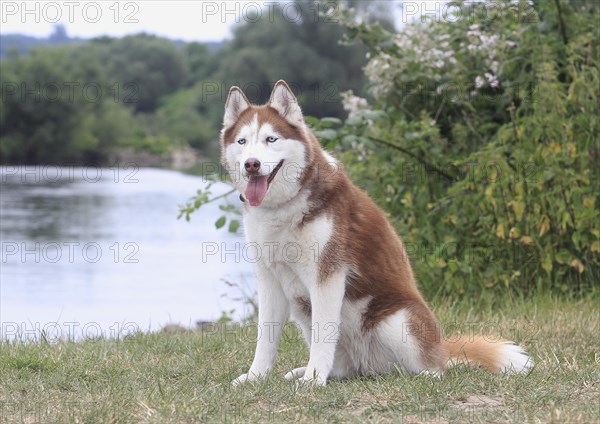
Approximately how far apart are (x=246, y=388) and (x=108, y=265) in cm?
1372

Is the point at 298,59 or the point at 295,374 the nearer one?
the point at 295,374

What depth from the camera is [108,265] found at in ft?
59.3

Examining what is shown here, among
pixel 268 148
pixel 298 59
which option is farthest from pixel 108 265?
pixel 298 59

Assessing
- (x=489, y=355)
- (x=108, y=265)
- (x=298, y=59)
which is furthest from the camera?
(x=298, y=59)

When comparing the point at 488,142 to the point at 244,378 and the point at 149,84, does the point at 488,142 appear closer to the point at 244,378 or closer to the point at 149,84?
the point at 244,378

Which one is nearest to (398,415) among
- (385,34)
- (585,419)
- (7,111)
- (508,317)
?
(585,419)

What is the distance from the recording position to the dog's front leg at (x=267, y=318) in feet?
17.0

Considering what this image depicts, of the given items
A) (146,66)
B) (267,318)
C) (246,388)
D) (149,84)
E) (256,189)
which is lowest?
(149,84)

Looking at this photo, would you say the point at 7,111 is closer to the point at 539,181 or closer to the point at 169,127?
the point at 169,127

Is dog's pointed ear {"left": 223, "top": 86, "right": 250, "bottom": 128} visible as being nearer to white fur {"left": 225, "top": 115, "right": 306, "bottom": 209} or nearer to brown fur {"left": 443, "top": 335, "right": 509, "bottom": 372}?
white fur {"left": 225, "top": 115, "right": 306, "bottom": 209}

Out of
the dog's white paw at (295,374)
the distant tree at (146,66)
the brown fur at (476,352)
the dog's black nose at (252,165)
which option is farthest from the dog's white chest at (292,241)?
the distant tree at (146,66)

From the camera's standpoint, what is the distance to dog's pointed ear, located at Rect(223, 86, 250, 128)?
5216mm

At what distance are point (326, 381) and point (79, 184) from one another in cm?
3422

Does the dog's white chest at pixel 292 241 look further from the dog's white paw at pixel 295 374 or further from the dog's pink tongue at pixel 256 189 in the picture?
the dog's white paw at pixel 295 374
